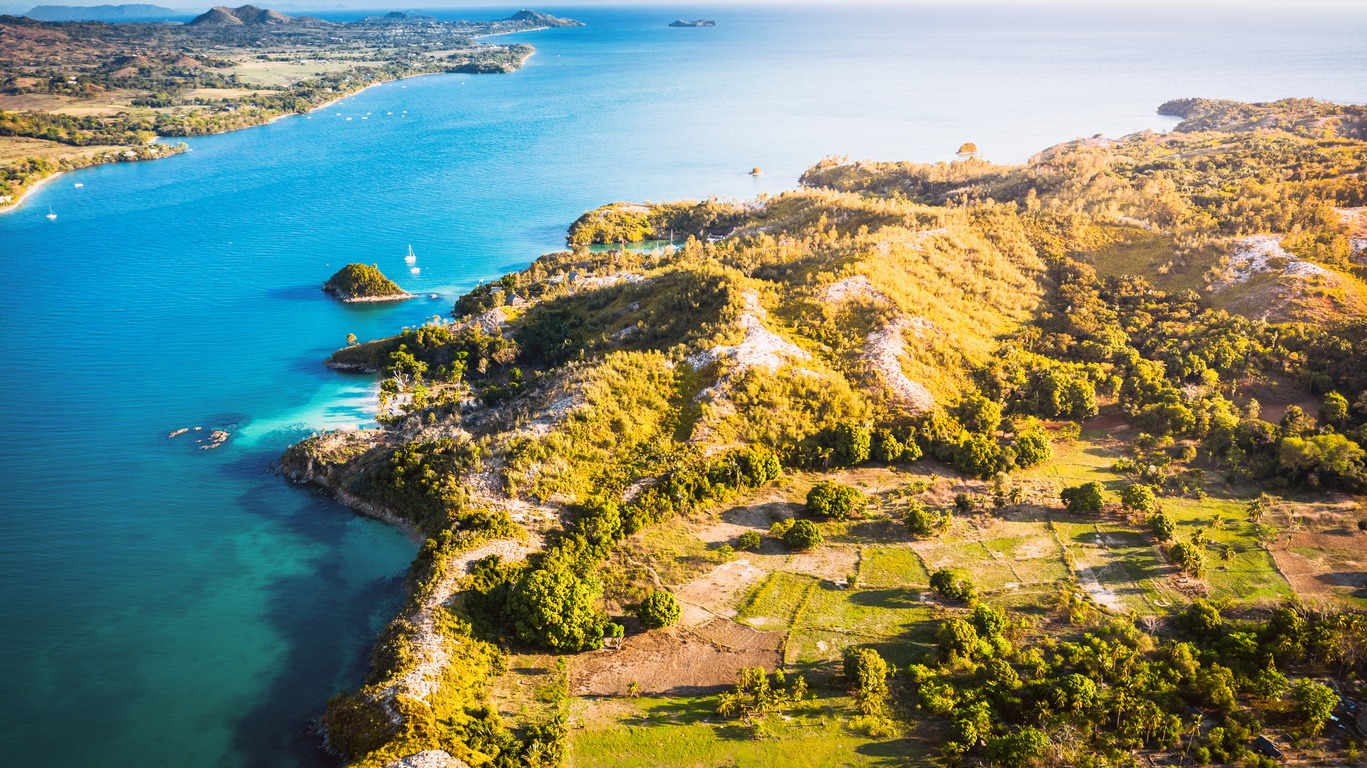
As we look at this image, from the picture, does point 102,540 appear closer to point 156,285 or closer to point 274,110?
point 156,285

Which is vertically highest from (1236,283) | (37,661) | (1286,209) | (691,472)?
(1286,209)

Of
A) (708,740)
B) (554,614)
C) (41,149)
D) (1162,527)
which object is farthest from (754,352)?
(41,149)

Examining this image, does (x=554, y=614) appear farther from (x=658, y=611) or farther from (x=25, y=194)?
(x=25, y=194)

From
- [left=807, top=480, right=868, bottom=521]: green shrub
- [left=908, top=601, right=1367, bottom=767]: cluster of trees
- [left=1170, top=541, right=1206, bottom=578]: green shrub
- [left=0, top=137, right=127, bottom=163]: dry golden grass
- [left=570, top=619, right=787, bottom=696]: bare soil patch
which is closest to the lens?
[left=908, top=601, right=1367, bottom=767]: cluster of trees

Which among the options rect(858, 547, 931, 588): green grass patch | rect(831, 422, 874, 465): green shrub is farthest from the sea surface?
rect(831, 422, 874, 465): green shrub

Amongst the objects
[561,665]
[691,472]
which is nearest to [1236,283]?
[691,472]

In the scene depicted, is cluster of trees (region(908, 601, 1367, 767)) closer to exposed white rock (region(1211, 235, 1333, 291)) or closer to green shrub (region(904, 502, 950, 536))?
green shrub (region(904, 502, 950, 536))

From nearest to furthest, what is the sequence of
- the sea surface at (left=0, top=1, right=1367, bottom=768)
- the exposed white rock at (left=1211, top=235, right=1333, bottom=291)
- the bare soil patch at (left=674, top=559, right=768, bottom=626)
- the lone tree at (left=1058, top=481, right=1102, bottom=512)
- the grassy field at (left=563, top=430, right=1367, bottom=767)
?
the grassy field at (left=563, top=430, right=1367, bottom=767), the sea surface at (left=0, top=1, right=1367, bottom=768), the bare soil patch at (left=674, top=559, right=768, bottom=626), the lone tree at (left=1058, top=481, right=1102, bottom=512), the exposed white rock at (left=1211, top=235, right=1333, bottom=291)
